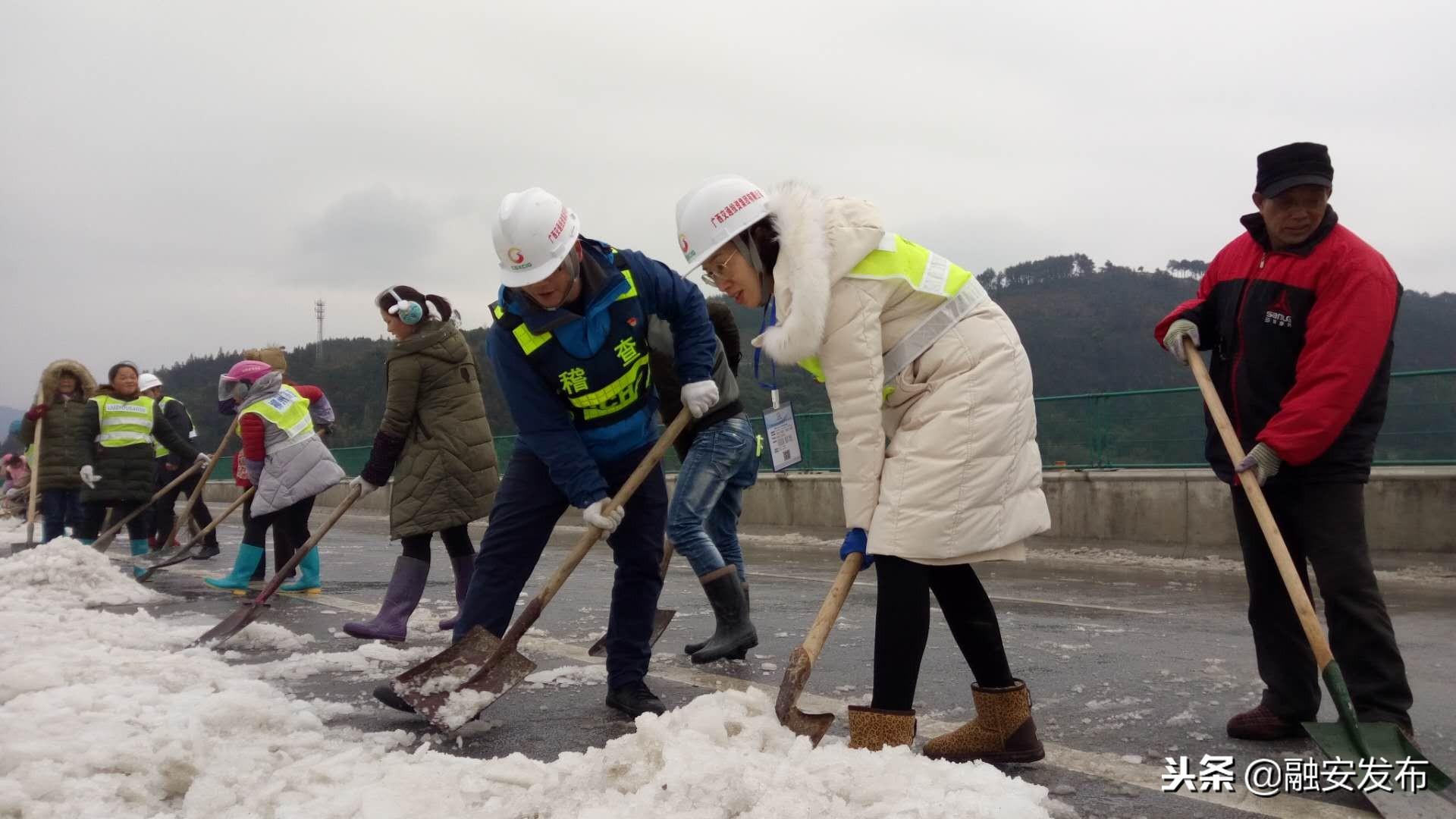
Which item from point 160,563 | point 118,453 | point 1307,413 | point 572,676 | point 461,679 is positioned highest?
point 1307,413

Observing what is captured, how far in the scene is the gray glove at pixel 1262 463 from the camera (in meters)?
3.63

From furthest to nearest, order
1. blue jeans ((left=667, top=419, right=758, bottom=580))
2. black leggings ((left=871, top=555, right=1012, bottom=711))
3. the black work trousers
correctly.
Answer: blue jeans ((left=667, top=419, right=758, bottom=580)) < the black work trousers < black leggings ((left=871, top=555, right=1012, bottom=711))

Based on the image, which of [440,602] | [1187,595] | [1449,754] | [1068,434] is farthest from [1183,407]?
[1449,754]

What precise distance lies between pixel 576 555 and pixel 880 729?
4.58 feet

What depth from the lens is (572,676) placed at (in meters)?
5.09

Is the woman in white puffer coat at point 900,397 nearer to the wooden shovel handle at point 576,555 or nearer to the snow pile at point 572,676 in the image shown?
the wooden shovel handle at point 576,555

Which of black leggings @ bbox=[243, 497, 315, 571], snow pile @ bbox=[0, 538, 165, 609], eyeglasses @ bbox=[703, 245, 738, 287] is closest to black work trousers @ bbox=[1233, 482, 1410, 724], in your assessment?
eyeglasses @ bbox=[703, 245, 738, 287]

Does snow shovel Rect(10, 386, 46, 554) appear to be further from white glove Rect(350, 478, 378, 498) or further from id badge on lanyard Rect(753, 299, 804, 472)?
id badge on lanyard Rect(753, 299, 804, 472)

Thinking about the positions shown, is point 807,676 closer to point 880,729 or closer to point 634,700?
point 880,729

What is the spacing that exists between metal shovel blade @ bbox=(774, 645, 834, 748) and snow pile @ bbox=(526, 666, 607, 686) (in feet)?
6.21

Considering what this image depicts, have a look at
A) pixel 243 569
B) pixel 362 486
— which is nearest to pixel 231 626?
pixel 362 486

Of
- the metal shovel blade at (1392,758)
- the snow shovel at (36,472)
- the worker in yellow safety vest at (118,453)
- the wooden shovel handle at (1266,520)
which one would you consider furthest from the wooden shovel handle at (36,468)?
the metal shovel blade at (1392,758)

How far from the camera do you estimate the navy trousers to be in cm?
443

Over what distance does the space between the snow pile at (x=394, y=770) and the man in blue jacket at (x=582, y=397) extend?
74cm
